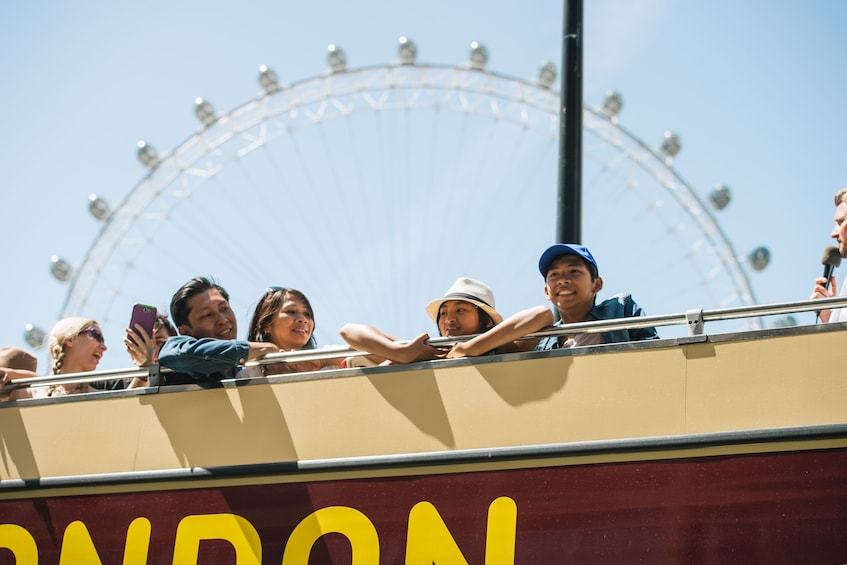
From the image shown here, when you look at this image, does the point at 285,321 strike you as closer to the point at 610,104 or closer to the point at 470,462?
the point at 470,462

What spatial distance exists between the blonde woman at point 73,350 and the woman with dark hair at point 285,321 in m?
0.95

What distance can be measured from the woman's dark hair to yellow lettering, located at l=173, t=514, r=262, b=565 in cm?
107

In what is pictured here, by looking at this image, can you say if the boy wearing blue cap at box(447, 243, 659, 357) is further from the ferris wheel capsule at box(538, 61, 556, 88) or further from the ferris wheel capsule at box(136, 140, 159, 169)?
the ferris wheel capsule at box(136, 140, 159, 169)

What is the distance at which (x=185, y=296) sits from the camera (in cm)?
511

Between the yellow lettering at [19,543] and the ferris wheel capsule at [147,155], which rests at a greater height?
the ferris wheel capsule at [147,155]

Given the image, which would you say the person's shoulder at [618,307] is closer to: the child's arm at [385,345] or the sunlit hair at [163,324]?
the child's arm at [385,345]

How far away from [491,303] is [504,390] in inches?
24.2

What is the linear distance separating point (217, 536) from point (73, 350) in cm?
157

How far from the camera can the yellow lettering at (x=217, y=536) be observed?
4273 mm

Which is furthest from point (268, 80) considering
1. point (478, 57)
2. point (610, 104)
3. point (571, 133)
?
point (571, 133)

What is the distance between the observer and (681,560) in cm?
358

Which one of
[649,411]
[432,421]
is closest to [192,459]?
[432,421]

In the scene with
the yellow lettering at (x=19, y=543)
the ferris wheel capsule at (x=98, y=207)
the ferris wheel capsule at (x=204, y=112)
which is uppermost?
the ferris wheel capsule at (x=204, y=112)

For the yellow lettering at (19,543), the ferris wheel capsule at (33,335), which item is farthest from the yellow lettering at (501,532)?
the ferris wheel capsule at (33,335)
